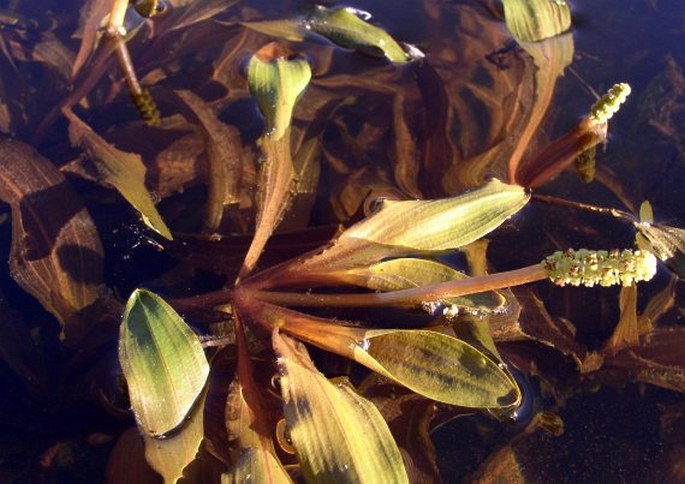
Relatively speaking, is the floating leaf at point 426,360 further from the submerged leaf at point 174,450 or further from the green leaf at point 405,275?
the submerged leaf at point 174,450

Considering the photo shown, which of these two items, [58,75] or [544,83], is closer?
[544,83]

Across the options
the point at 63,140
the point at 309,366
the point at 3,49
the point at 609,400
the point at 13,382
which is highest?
the point at 3,49

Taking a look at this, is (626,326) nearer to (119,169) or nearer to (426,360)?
(426,360)

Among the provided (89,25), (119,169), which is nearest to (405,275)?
(119,169)

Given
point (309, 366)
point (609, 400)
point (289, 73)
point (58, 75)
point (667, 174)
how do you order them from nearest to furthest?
point (309, 366) < point (609, 400) < point (289, 73) < point (667, 174) < point (58, 75)

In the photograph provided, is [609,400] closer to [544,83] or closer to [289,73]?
[544,83]

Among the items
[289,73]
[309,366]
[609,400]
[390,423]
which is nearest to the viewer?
[309,366]

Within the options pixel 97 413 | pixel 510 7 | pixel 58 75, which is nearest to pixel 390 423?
pixel 97 413
